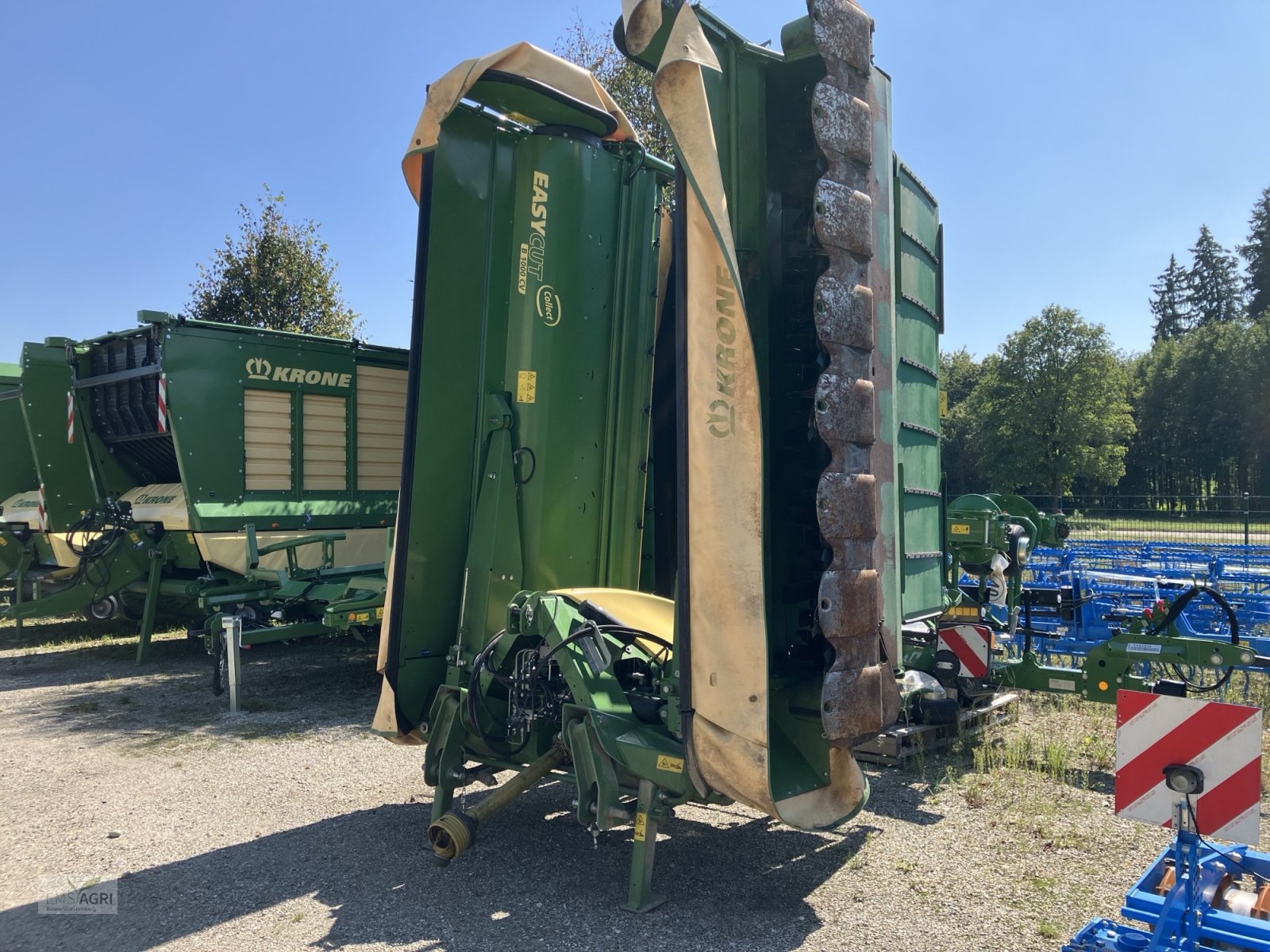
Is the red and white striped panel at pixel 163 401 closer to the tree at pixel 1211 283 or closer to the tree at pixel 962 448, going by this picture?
the tree at pixel 962 448

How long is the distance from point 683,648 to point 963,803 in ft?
8.85

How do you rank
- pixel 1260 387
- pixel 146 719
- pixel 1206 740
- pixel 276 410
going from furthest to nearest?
pixel 1260 387
pixel 276 410
pixel 146 719
pixel 1206 740

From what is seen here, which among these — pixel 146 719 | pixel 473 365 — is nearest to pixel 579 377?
pixel 473 365

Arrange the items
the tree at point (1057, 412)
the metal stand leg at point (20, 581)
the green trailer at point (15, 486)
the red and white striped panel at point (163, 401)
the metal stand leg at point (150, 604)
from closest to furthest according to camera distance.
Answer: the red and white striped panel at point (163, 401)
the metal stand leg at point (150, 604)
the metal stand leg at point (20, 581)
the green trailer at point (15, 486)
the tree at point (1057, 412)

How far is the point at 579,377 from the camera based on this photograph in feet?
15.6

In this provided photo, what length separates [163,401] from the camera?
905cm

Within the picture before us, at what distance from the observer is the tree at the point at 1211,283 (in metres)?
67.6

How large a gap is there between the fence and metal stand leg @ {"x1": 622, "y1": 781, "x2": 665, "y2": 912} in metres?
18.5

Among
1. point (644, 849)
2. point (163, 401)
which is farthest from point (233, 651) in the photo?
point (644, 849)

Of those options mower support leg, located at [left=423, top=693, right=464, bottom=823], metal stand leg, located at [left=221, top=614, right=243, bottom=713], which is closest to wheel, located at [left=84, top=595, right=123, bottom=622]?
metal stand leg, located at [left=221, top=614, right=243, bottom=713]

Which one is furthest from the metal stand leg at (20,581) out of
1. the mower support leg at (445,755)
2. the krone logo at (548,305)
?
the krone logo at (548,305)

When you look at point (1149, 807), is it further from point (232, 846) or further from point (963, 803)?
point (232, 846)

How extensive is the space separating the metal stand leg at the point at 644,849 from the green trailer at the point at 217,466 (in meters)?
5.15

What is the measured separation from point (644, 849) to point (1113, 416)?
39366 mm
